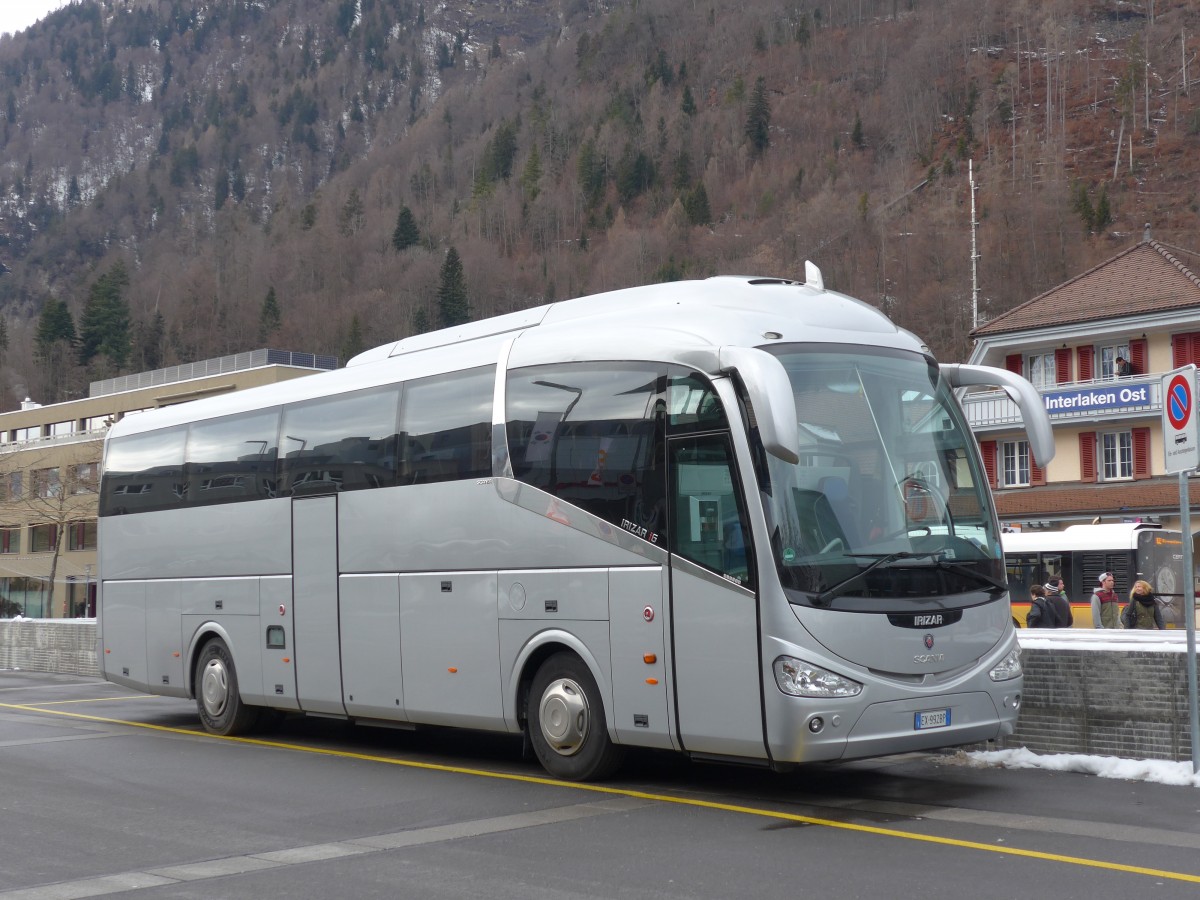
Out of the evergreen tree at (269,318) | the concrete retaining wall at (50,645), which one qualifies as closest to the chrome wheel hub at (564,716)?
the concrete retaining wall at (50,645)

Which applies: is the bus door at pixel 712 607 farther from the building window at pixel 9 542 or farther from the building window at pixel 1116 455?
the building window at pixel 9 542

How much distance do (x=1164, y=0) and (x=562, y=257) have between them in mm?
92376

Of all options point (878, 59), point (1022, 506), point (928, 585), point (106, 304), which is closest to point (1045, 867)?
point (928, 585)

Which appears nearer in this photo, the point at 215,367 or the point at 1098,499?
the point at 1098,499

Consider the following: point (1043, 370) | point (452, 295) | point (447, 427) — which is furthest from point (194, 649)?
point (452, 295)

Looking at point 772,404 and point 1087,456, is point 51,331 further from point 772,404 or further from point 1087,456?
point 772,404

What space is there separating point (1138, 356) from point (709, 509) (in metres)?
40.1

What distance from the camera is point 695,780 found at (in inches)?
446

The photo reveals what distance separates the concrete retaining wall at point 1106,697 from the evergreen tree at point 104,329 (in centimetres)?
12942

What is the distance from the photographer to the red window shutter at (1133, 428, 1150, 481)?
45.5 m

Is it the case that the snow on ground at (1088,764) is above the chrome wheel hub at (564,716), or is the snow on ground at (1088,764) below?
below

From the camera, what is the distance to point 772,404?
29.2 feet

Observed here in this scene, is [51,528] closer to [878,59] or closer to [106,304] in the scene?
[106,304]

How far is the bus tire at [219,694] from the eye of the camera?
15.9 metres
